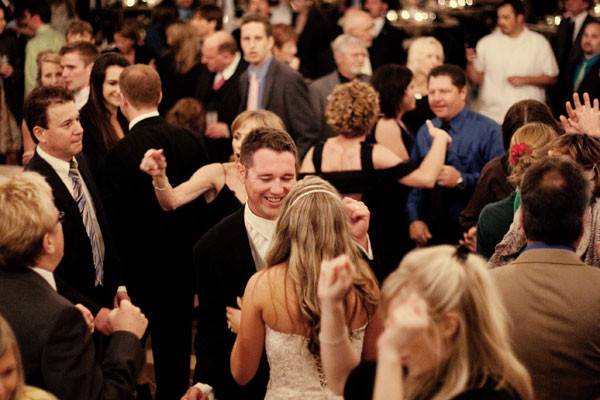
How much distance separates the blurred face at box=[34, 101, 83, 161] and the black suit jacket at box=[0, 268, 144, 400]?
157 cm

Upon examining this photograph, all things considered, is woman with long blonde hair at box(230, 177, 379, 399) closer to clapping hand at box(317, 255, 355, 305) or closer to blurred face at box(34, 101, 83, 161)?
clapping hand at box(317, 255, 355, 305)

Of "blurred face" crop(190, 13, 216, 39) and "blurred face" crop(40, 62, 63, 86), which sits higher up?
"blurred face" crop(190, 13, 216, 39)

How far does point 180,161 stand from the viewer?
5.21 m

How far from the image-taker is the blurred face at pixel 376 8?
9.52 meters

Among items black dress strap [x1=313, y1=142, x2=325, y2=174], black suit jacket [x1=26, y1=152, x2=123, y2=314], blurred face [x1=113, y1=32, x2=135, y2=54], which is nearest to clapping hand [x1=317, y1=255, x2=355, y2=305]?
black suit jacket [x1=26, y1=152, x2=123, y2=314]

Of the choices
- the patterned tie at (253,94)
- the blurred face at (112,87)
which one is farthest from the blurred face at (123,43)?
the blurred face at (112,87)

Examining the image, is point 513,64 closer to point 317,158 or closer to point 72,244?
point 317,158

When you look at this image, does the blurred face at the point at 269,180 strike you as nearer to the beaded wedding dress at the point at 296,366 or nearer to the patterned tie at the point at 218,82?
the beaded wedding dress at the point at 296,366

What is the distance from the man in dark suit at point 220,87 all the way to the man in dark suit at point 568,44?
2628mm

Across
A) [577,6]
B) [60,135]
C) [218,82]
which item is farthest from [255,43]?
[577,6]

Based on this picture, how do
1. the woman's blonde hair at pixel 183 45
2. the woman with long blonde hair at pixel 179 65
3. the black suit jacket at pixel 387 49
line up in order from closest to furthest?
the woman with long blonde hair at pixel 179 65, the woman's blonde hair at pixel 183 45, the black suit jacket at pixel 387 49

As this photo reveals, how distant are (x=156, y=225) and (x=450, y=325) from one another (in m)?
3.09

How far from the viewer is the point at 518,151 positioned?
13.4 ft

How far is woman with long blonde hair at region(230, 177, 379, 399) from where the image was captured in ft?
9.70
